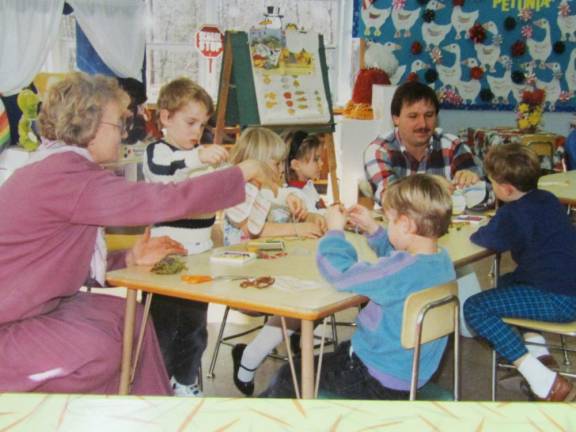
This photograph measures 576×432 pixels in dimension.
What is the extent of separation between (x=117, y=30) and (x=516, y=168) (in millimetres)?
5534

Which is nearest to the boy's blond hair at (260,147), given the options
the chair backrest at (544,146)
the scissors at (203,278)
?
the scissors at (203,278)

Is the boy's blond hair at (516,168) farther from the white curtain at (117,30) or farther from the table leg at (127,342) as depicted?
the white curtain at (117,30)

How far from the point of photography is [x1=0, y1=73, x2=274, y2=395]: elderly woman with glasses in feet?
7.15

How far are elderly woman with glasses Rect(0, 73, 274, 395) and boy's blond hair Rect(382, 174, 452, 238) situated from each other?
478 mm

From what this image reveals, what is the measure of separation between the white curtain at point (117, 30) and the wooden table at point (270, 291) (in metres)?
5.31

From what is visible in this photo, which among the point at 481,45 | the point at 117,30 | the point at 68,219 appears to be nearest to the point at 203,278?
the point at 68,219

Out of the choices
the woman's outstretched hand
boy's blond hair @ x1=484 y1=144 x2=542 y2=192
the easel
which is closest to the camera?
the woman's outstretched hand

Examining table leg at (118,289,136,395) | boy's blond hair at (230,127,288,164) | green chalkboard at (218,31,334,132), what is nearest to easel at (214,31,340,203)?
green chalkboard at (218,31,334,132)

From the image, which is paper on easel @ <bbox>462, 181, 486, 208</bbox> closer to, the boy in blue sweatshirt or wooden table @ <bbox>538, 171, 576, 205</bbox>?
wooden table @ <bbox>538, 171, 576, 205</bbox>

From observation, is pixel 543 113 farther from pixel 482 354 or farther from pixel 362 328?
pixel 362 328

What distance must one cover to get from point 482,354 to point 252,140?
1.71 m

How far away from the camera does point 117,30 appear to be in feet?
25.3

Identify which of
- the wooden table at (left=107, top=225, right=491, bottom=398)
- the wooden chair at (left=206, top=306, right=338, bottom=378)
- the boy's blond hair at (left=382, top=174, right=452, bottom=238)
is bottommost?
the wooden chair at (left=206, top=306, right=338, bottom=378)

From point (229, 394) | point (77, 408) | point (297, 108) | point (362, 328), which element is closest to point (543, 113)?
point (297, 108)
